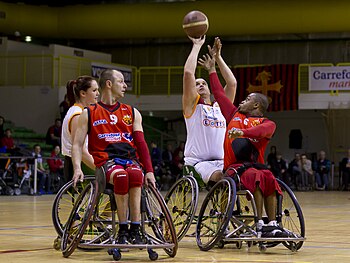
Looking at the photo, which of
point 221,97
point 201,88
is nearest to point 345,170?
point 201,88

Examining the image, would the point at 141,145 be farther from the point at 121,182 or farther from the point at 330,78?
the point at 330,78

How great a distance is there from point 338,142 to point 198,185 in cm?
2395

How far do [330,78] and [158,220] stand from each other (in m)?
22.7

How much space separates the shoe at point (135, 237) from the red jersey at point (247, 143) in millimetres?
1444

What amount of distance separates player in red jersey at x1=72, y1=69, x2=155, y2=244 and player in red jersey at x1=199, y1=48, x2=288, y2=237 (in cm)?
87

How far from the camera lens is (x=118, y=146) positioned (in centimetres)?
686

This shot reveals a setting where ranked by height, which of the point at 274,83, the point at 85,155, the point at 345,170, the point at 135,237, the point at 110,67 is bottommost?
the point at 345,170

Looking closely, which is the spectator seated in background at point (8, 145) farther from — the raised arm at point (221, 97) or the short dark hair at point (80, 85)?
the raised arm at point (221, 97)

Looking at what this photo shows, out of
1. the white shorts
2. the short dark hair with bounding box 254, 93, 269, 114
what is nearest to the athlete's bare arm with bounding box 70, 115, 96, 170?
the white shorts

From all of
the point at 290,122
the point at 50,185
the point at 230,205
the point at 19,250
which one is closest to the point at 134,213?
the point at 230,205

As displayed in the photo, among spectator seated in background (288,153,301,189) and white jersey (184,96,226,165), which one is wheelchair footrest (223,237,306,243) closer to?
white jersey (184,96,226,165)

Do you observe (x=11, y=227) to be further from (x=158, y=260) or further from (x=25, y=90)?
(x=25, y=90)

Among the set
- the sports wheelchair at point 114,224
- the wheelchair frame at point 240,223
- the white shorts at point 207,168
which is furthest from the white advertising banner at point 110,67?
the sports wheelchair at point 114,224

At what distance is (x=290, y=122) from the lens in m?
32.8
